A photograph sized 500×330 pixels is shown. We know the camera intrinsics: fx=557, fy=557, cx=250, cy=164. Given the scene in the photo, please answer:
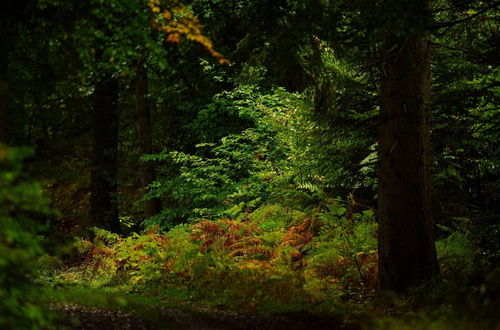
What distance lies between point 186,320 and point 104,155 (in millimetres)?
11094

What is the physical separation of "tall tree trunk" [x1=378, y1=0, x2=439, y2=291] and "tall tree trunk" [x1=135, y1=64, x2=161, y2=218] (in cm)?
1023

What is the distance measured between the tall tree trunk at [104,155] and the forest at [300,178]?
1396 millimetres

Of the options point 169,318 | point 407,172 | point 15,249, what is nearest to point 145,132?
point 169,318

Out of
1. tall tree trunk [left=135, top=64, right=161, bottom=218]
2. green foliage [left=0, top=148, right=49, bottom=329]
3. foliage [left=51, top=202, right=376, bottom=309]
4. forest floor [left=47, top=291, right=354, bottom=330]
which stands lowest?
forest floor [left=47, top=291, right=354, bottom=330]

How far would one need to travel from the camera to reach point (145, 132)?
17.8 m

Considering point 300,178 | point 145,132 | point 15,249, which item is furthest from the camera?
point 145,132

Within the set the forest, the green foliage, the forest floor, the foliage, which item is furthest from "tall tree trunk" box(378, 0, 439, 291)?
the green foliage

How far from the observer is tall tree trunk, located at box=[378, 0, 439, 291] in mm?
8641

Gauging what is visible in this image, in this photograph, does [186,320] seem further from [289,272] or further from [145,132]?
[145,132]

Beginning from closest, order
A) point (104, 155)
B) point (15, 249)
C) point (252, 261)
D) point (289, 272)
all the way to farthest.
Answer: point (15, 249) < point (289, 272) < point (252, 261) < point (104, 155)

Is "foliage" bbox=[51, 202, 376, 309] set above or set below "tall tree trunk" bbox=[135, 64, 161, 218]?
below

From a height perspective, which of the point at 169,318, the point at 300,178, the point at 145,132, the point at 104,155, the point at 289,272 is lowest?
the point at 169,318

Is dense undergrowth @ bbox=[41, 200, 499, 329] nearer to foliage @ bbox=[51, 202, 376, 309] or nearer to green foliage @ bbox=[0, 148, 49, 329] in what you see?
foliage @ bbox=[51, 202, 376, 309]

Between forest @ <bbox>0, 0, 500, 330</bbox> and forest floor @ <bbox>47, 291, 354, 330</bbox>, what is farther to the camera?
forest floor @ <bbox>47, 291, 354, 330</bbox>
